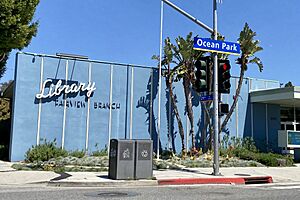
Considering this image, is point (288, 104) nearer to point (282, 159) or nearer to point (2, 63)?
point (282, 159)

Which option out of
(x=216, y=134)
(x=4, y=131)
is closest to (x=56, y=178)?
(x=216, y=134)

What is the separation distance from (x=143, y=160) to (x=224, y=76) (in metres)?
4.64

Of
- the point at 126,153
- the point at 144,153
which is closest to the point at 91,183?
the point at 126,153

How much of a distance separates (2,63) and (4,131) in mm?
4240

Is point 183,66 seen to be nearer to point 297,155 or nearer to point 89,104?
point 89,104

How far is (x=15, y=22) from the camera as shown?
13992mm

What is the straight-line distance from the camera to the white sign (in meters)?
20.8

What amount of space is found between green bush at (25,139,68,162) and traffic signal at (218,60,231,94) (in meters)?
9.27

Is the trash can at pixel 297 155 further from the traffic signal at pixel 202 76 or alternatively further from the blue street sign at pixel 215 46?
the traffic signal at pixel 202 76

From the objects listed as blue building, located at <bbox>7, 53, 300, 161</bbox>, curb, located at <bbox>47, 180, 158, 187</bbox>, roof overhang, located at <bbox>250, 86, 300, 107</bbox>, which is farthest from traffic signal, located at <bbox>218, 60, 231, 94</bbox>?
roof overhang, located at <bbox>250, 86, 300, 107</bbox>

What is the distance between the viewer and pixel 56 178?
43.3 feet

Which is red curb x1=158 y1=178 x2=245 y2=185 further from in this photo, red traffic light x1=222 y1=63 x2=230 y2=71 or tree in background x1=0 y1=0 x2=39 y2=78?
tree in background x1=0 y1=0 x2=39 y2=78

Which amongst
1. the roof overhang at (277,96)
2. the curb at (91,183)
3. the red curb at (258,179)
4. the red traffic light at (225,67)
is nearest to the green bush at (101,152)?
the curb at (91,183)

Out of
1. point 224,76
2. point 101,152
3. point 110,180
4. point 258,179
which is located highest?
point 224,76
